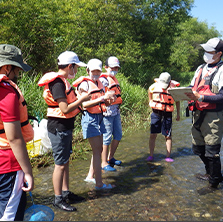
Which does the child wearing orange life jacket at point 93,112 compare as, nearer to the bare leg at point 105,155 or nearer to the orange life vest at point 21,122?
the bare leg at point 105,155

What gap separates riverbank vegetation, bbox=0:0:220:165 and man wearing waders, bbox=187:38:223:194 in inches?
116

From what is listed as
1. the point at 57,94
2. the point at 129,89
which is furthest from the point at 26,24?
the point at 57,94

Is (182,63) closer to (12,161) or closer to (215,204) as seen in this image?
(215,204)

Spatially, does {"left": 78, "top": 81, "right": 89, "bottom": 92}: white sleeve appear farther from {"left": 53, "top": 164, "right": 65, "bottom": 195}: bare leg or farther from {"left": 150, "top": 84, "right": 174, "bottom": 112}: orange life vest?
{"left": 150, "top": 84, "right": 174, "bottom": 112}: orange life vest

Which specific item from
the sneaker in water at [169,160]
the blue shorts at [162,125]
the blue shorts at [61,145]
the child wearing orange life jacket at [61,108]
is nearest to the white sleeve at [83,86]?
the child wearing orange life jacket at [61,108]

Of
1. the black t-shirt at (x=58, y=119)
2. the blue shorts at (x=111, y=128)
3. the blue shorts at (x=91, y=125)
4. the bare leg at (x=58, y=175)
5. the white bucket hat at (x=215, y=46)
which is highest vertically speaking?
the white bucket hat at (x=215, y=46)

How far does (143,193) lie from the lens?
4.03 metres

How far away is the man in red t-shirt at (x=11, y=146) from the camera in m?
1.89

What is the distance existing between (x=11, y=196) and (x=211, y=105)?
3.07 metres

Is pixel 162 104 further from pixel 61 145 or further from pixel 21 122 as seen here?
pixel 21 122

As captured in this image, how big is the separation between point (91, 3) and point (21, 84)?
8592mm

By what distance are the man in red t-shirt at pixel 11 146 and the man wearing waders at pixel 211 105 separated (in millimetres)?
2586

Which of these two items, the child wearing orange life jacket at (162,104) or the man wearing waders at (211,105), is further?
the child wearing orange life jacket at (162,104)

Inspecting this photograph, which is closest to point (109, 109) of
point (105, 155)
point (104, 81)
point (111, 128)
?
point (111, 128)
